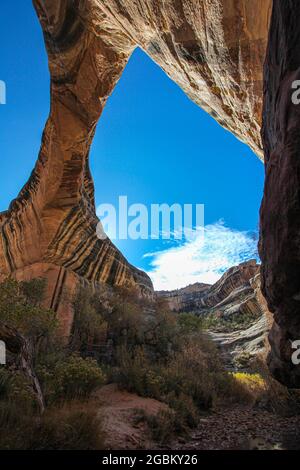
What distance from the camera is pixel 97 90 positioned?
34.4ft

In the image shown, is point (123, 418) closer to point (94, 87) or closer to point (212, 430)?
point (212, 430)

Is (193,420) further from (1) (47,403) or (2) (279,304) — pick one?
(2) (279,304)

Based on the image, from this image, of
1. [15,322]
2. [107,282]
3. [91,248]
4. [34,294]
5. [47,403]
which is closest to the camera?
[47,403]

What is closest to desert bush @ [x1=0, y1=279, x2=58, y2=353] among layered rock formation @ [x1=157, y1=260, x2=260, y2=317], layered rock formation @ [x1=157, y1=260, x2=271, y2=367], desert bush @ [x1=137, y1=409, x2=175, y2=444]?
desert bush @ [x1=137, y1=409, x2=175, y2=444]

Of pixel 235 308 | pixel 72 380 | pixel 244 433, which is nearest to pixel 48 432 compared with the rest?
pixel 72 380

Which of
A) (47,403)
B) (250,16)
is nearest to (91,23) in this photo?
(250,16)

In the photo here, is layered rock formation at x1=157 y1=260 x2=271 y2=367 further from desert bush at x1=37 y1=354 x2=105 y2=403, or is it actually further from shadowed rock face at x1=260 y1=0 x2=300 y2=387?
shadowed rock face at x1=260 y1=0 x2=300 y2=387

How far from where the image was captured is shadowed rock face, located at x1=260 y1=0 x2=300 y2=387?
104 inches

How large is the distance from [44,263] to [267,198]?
14.1m

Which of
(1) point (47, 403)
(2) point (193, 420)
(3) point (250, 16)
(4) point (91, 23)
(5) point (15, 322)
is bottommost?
(2) point (193, 420)

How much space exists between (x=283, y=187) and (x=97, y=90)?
32.0 ft

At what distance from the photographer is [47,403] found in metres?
5.36

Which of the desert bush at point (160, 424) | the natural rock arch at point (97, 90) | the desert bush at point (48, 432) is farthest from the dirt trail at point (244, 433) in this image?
the natural rock arch at point (97, 90)

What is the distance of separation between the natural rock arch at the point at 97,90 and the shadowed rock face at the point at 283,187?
0.25 feet
